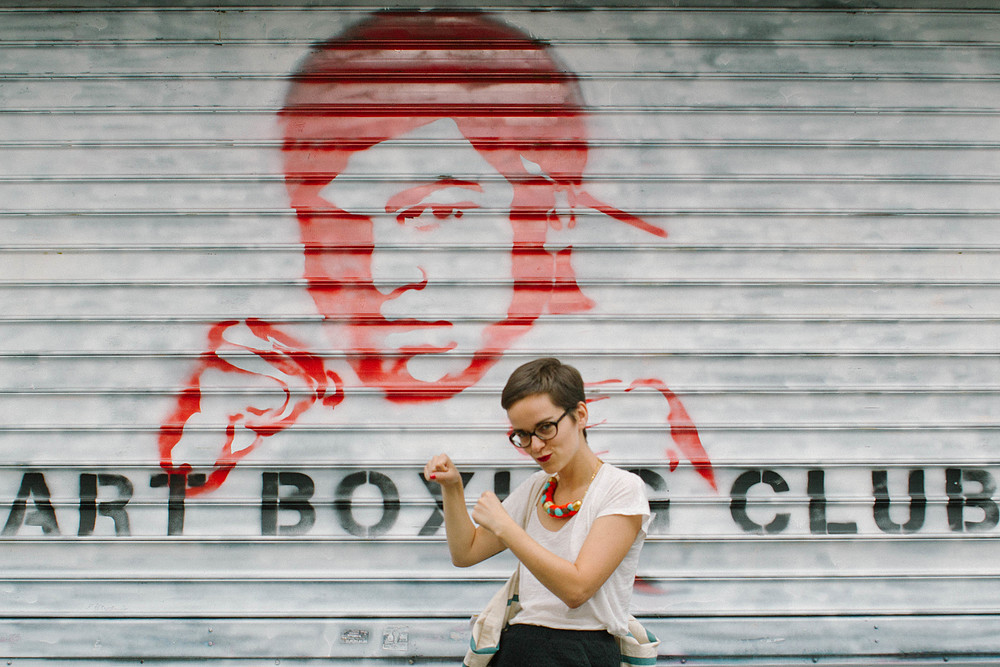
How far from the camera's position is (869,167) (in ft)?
10.4

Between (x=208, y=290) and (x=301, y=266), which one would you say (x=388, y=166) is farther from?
(x=208, y=290)

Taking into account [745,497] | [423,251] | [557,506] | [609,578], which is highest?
[423,251]

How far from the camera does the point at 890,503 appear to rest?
10.1ft

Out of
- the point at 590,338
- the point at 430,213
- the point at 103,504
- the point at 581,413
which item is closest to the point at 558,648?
the point at 581,413

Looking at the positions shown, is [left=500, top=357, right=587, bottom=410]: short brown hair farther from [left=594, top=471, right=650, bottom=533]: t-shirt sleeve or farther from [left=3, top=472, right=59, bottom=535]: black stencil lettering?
[left=3, top=472, right=59, bottom=535]: black stencil lettering

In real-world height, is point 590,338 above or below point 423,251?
below

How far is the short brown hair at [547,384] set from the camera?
1.73 meters

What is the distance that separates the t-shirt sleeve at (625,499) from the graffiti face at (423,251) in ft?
4.71

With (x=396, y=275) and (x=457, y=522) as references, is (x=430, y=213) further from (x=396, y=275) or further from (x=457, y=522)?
(x=457, y=522)

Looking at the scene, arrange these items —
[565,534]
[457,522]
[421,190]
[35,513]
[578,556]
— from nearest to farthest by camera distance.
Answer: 1. [578,556]
2. [565,534]
3. [457,522]
4. [35,513]
5. [421,190]

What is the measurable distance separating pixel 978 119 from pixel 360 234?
9.25 ft

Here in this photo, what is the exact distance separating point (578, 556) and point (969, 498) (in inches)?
92.9

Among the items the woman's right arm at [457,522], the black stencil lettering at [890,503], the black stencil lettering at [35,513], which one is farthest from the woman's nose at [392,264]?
the black stencil lettering at [890,503]

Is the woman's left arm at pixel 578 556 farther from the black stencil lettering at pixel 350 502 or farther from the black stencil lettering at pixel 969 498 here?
the black stencil lettering at pixel 969 498
